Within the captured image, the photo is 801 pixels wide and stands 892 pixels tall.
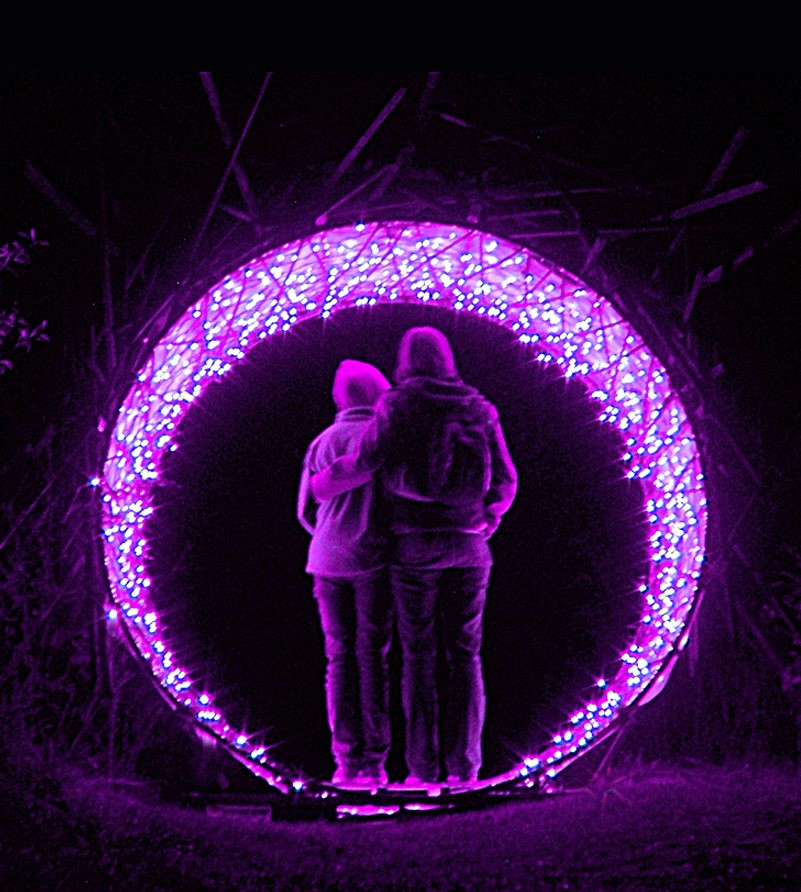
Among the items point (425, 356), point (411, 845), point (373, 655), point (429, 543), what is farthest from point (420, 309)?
point (411, 845)

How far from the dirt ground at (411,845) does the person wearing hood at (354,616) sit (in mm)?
303

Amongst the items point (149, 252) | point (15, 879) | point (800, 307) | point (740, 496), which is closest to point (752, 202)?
point (800, 307)

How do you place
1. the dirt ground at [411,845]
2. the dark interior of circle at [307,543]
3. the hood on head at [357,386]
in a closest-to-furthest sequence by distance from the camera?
the dirt ground at [411,845], the hood on head at [357,386], the dark interior of circle at [307,543]

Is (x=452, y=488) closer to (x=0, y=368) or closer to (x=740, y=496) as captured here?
(x=740, y=496)

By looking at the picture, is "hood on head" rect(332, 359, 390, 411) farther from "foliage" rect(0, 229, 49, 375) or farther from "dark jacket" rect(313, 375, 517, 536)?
"foliage" rect(0, 229, 49, 375)

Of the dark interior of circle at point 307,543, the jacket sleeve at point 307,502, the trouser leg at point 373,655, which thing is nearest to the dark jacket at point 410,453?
the jacket sleeve at point 307,502

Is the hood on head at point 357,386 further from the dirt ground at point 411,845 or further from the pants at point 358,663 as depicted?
the dirt ground at point 411,845

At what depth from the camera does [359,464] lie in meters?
3.64

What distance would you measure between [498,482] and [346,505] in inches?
23.0

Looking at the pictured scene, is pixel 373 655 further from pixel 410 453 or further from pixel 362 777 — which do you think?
pixel 410 453

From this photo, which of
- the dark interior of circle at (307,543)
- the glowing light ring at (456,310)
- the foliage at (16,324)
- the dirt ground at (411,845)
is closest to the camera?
the dirt ground at (411,845)

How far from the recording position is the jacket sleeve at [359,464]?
3.63m

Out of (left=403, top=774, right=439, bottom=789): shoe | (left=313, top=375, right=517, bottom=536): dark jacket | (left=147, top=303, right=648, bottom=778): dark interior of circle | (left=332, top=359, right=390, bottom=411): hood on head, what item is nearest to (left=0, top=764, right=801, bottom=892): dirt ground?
(left=403, top=774, right=439, bottom=789): shoe

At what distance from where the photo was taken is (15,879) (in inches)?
114
